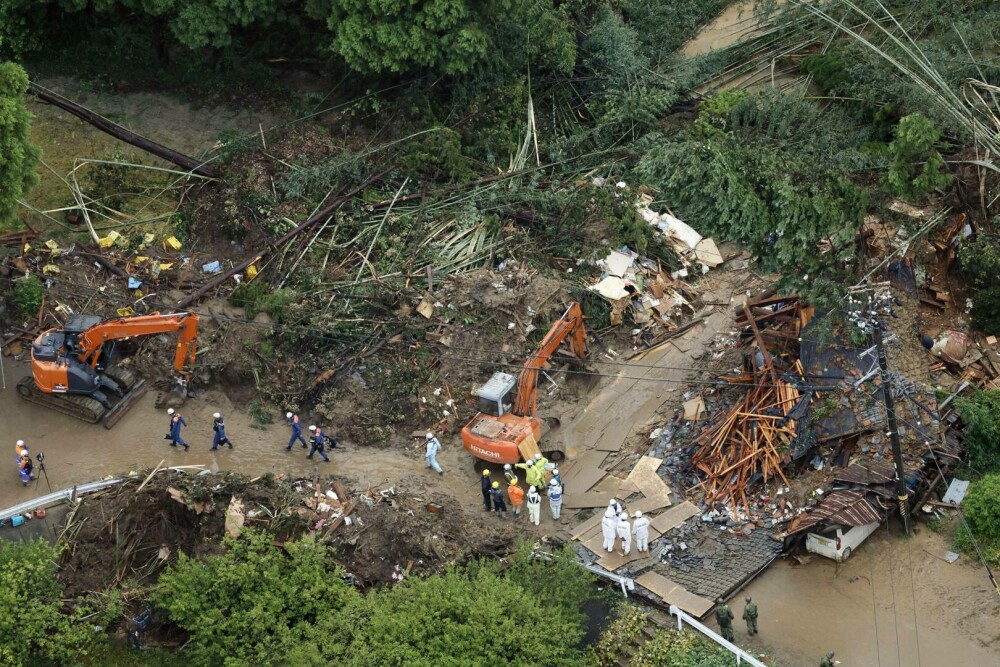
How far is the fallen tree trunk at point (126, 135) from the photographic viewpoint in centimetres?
2847

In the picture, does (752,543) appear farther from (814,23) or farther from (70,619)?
(814,23)

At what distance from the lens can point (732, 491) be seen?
21.5 m

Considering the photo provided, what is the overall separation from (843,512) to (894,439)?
154 cm

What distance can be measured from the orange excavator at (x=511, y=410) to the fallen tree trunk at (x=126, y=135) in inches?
398

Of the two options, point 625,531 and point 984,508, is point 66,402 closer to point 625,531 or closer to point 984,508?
point 625,531

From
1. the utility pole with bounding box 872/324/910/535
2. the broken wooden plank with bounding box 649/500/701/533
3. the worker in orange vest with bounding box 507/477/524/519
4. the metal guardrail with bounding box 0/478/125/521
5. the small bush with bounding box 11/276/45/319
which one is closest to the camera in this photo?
the utility pole with bounding box 872/324/910/535

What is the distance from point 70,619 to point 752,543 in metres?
11.9

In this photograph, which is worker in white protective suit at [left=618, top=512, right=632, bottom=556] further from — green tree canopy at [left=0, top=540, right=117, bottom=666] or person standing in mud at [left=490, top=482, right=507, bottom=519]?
green tree canopy at [left=0, top=540, right=117, bottom=666]

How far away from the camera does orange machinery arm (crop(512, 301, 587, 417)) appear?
23.1m

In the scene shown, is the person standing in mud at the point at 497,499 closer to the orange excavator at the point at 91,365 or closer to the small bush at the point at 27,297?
the orange excavator at the point at 91,365

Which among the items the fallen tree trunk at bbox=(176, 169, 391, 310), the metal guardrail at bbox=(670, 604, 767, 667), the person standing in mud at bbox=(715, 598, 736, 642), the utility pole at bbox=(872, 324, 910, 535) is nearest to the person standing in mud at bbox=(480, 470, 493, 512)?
the metal guardrail at bbox=(670, 604, 767, 667)

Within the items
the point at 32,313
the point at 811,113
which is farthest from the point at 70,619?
the point at 811,113

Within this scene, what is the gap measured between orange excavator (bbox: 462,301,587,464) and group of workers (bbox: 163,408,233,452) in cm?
481

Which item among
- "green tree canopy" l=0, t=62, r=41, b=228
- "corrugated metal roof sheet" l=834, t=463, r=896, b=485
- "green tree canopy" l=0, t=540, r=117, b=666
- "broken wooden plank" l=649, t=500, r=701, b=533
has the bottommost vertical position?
"green tree canopy" l=0, t=540, r=117, b=666
